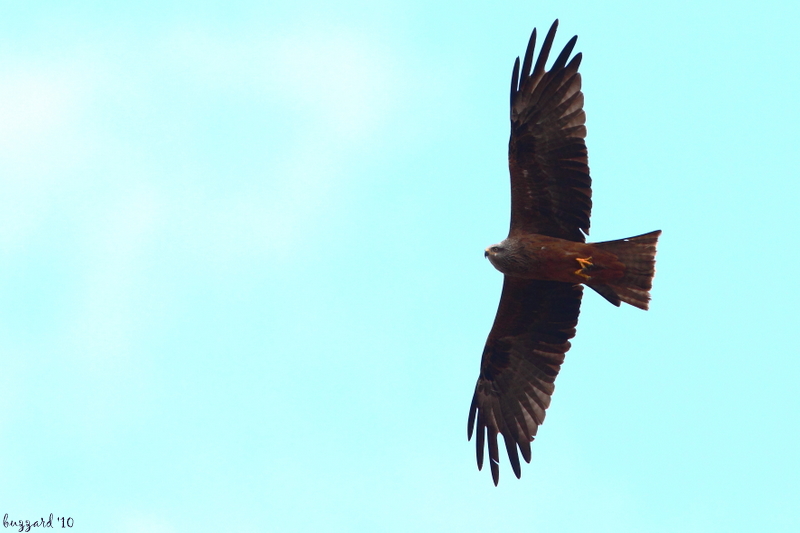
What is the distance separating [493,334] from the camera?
1323cm

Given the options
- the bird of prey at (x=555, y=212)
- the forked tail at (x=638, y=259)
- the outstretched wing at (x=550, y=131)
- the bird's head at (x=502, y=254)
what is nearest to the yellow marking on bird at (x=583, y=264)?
the bird of prey at (x=555, y=212)

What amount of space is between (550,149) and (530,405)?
3.64 meters

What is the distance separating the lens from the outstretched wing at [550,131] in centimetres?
1175

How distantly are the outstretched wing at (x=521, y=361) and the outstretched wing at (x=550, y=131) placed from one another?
1.38 metres

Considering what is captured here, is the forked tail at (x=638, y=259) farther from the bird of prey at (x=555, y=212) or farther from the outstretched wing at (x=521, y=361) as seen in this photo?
the outstretched wing at (x=521, y=361)

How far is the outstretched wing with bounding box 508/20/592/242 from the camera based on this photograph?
11750 millimetres

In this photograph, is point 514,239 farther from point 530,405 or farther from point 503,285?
point 530,405

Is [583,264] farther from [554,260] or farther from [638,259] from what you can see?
[638,259]

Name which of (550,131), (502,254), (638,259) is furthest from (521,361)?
(550,131)

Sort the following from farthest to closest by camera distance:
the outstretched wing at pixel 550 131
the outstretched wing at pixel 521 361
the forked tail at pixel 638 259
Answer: the outstretched wing at pixel 521 361, the forked tail at pixel 638 259, the outstretched wing at pixel 550 131

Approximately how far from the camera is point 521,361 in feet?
43.7

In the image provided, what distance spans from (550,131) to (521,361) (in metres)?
3.29

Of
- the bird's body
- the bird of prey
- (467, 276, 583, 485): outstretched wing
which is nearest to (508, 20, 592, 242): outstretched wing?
the bird of prey

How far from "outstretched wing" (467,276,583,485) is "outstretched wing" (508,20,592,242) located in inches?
54.3
